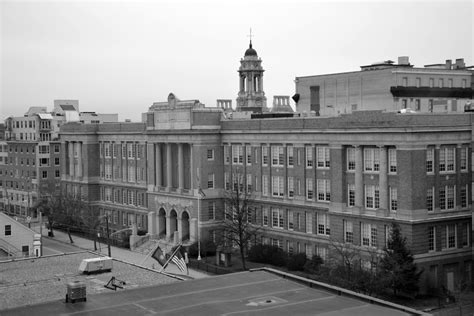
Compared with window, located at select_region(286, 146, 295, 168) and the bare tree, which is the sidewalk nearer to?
the bare tree

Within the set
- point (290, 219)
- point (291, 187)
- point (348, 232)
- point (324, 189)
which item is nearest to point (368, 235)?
point (348, 232)

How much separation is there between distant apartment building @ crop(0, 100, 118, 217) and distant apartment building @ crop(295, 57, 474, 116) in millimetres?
51052

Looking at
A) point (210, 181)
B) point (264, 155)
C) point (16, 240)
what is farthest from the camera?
point (210, 181)

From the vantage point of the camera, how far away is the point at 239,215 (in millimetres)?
79000

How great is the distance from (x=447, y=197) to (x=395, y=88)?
837 inches

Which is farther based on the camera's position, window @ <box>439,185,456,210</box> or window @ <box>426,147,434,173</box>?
window @ <box>439,185,456,210</box>

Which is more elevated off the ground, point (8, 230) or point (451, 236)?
point (451, 236)

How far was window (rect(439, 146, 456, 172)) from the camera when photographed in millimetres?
65000

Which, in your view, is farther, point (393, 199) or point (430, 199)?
point (393, 199)

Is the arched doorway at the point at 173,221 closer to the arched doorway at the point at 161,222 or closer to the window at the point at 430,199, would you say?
the arched doorway at the point at 161,222

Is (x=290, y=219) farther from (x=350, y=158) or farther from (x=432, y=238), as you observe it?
(x=432, y=238)

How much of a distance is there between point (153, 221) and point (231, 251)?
1625 cm

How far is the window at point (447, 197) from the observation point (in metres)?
65.2

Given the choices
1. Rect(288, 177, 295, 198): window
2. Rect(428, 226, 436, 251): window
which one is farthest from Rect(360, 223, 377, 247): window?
Rect(288, 177, 295, 198): window
